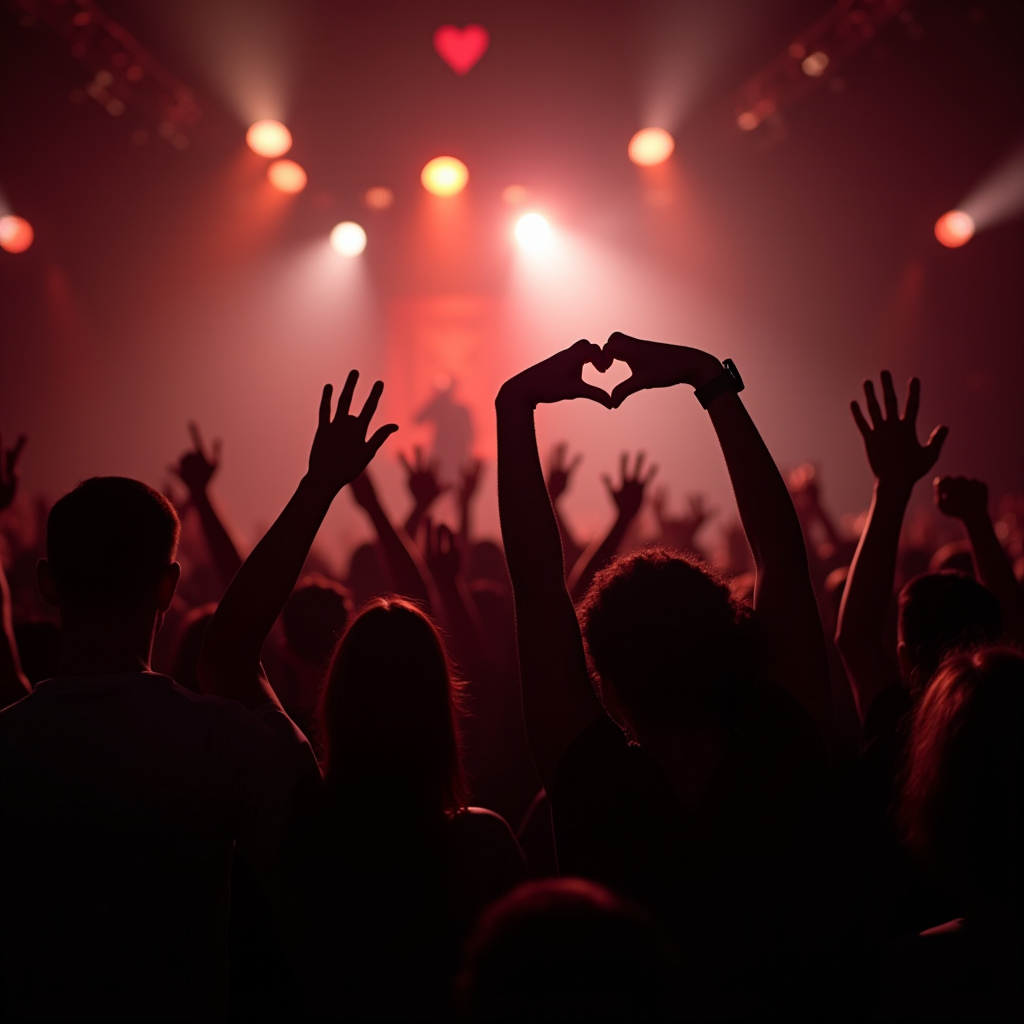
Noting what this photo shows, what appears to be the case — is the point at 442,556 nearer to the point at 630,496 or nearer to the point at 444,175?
the point at 630,496

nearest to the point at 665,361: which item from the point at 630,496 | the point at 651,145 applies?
the point at 630,496

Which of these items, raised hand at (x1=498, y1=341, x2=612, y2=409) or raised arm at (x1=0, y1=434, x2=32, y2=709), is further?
raised arm at (x1=0, y1=434, x2=32, y2=709)

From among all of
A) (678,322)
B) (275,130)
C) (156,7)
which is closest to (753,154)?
(678,322)

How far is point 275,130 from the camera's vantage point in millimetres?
9203

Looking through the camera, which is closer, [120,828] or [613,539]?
[120,828]

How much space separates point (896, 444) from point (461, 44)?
25.4 ft

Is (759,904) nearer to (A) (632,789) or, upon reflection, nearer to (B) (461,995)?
(A) (632,789)

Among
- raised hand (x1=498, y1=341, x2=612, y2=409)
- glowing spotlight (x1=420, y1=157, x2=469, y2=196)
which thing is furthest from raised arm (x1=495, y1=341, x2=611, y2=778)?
glowing spotlight (x1=420, y1=157, x2=469, y2=196)

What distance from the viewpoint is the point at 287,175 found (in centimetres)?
998

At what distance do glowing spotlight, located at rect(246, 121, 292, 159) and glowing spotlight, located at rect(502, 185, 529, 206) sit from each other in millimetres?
2652

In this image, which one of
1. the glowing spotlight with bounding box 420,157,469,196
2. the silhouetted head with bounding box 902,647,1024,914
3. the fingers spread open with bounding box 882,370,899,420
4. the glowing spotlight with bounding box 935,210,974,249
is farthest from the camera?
the glowing spotlight with bounding box 935,210,974,249

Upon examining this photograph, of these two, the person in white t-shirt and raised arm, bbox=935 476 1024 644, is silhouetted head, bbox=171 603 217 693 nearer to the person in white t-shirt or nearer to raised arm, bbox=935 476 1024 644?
the person in white t-shirt

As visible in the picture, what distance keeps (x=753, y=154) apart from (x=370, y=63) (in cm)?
479

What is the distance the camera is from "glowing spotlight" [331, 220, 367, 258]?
10680 mm
